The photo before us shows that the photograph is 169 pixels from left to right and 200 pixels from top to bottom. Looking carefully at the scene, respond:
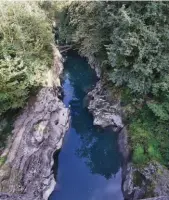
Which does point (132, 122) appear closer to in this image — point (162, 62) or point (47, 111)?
point (162, 62)

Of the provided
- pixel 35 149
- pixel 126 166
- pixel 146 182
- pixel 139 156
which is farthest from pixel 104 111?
pixel 146 182

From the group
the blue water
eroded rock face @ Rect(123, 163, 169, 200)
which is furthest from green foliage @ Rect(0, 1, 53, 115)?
eroded rock face @ Rect(123, 163, 169, 200)

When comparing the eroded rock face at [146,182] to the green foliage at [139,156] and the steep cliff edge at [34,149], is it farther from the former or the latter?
the steep cliff edge at [34,149]

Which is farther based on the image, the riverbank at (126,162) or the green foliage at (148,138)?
the green foliage at (148,138)

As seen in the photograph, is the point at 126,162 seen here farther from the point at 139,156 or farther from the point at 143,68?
the point at 143,68

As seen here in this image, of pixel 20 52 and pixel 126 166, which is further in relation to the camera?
pixel 20 52

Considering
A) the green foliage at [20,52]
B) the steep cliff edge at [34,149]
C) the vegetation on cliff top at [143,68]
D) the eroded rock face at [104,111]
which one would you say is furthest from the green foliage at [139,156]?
the green foliage at [20,52]
